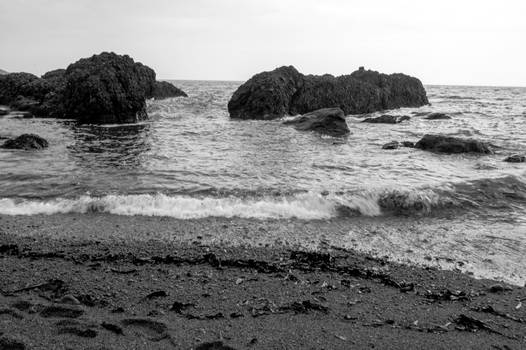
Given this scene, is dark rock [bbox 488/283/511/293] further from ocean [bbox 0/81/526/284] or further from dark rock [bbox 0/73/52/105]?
dark rock [bbox 0/73/52/105]

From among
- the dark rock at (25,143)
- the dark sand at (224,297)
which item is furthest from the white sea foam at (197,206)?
the dark rock at (25,143)

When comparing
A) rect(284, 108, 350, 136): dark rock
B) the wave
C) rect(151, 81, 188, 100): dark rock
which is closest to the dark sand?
the wave

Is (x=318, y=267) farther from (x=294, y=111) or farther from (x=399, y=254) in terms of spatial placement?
(x=294, y=111)

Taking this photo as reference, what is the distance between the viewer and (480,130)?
23922 mm

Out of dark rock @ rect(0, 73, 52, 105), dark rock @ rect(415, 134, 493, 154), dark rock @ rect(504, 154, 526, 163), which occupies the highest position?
dark rock @ rect(0, 73, 52, 105)

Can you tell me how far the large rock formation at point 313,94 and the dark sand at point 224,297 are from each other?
25.9m

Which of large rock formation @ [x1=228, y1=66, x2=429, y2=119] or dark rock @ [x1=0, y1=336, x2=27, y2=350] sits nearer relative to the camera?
dark rock @ [x1=0, y1=336, x2=27, y2=350]

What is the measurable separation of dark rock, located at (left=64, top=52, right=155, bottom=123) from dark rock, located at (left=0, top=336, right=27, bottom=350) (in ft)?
82.2

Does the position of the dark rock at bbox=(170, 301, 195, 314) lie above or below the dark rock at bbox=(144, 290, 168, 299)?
below

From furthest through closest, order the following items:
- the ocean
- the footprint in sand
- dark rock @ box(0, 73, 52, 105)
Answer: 1. dark rock @ box(0, 73, 52, 105)
2. the ocean
3. the footprint in sand

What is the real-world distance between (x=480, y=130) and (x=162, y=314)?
82.2 ft

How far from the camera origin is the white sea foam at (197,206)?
835cm

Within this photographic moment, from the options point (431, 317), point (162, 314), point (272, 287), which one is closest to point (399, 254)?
point (431, 317)

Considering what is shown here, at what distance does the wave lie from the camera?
8.39 m
